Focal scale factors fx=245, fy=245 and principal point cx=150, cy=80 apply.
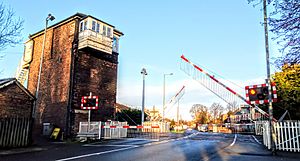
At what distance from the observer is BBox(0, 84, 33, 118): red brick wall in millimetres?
14656

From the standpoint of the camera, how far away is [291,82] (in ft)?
59.6

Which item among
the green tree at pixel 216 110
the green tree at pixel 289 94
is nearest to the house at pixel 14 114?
the green tree at pixel 289 94

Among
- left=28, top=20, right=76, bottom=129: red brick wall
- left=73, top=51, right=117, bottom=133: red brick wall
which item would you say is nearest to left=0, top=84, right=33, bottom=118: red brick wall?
left=28, top=20, right=76, bottom=129: red brick wall

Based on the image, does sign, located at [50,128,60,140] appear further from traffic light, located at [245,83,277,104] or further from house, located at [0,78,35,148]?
traffic light, located at [245,83,277,104]

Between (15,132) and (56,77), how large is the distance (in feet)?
33.9

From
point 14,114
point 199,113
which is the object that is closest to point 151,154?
point 14,114

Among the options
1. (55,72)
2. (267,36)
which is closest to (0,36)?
(55,72)

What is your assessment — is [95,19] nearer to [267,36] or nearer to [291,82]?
[267,36]

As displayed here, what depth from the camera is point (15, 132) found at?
43.5ft

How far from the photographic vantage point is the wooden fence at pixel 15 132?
12.6 m

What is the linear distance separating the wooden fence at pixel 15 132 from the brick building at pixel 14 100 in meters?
1.71

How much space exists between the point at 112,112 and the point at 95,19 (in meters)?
9.07

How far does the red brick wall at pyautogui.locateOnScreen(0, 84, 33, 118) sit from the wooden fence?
1.70 metres

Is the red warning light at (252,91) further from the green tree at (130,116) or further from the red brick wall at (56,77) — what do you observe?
the green tree at (130,116)
